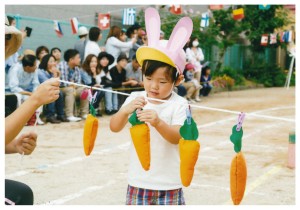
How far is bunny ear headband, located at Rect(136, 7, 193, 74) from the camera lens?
2893mm

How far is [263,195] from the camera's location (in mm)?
4691

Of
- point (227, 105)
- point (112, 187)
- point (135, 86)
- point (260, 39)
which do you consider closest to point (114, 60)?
point (135, 86)

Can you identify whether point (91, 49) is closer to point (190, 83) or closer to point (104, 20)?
point (104, 20)

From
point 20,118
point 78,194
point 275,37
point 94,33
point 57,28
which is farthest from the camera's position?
point 275,37

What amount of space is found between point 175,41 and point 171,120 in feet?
1.47

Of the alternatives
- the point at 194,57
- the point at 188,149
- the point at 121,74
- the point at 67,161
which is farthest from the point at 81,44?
the point at 188,149

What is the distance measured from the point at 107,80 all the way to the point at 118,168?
4852 millimetres

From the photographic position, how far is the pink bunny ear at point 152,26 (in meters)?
2.98

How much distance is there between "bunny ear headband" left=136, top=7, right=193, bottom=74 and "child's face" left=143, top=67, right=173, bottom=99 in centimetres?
7

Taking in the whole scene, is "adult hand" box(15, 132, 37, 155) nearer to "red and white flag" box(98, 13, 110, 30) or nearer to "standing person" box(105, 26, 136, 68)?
"standing person" box(105, 26, 136, 68)

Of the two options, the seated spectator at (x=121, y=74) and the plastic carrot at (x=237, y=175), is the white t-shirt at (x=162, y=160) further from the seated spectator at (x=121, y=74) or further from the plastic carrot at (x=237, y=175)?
the seated spectator at (x=121, y=74)

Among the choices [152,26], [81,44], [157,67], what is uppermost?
[81,44]

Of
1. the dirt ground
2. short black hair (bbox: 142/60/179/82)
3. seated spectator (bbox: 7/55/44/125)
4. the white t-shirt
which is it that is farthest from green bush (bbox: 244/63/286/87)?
short black hair (bbox: 142/60/179/82)

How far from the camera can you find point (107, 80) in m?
10.3
